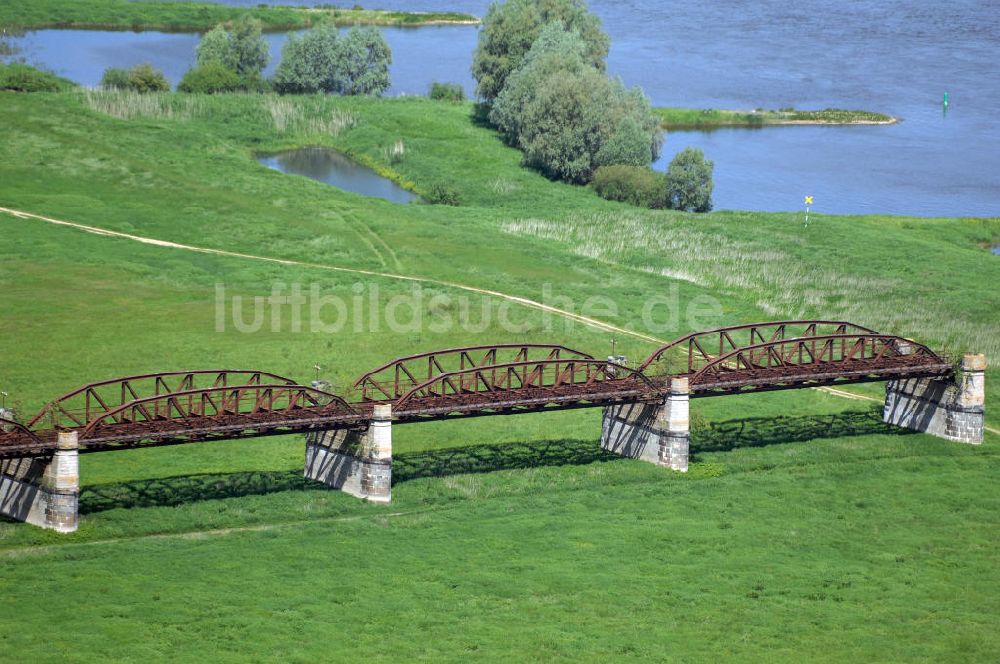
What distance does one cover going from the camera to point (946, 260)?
142 m

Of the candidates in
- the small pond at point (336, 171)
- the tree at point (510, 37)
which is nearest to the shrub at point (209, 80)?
the small pond at point (336, 171)

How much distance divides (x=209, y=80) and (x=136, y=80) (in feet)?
27.4

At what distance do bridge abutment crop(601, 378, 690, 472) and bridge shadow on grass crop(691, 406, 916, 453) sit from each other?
373 centimetres

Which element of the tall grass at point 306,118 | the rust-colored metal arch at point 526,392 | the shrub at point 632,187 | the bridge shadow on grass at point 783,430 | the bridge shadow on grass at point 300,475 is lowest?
the bridge shadow on grass at point 300,475

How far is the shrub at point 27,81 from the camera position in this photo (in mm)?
176250

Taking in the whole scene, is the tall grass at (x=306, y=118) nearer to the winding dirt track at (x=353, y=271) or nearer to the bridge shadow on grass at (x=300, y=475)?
the winding dirt track at (x=353, y=271)

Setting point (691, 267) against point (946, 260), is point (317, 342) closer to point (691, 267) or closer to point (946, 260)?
point (691, 267)

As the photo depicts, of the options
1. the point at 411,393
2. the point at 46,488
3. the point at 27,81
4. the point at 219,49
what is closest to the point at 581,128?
the point at 219,49

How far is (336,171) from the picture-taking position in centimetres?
17325

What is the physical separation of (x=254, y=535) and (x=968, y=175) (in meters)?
127

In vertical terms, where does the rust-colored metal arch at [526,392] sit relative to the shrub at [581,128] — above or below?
below

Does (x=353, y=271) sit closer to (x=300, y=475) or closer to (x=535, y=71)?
(x=300, y=475)

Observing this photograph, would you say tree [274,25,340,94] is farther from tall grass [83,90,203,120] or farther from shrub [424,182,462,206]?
shrub [424,182,462,206]

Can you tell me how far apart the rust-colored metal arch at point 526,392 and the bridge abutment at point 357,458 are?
2450 mm
